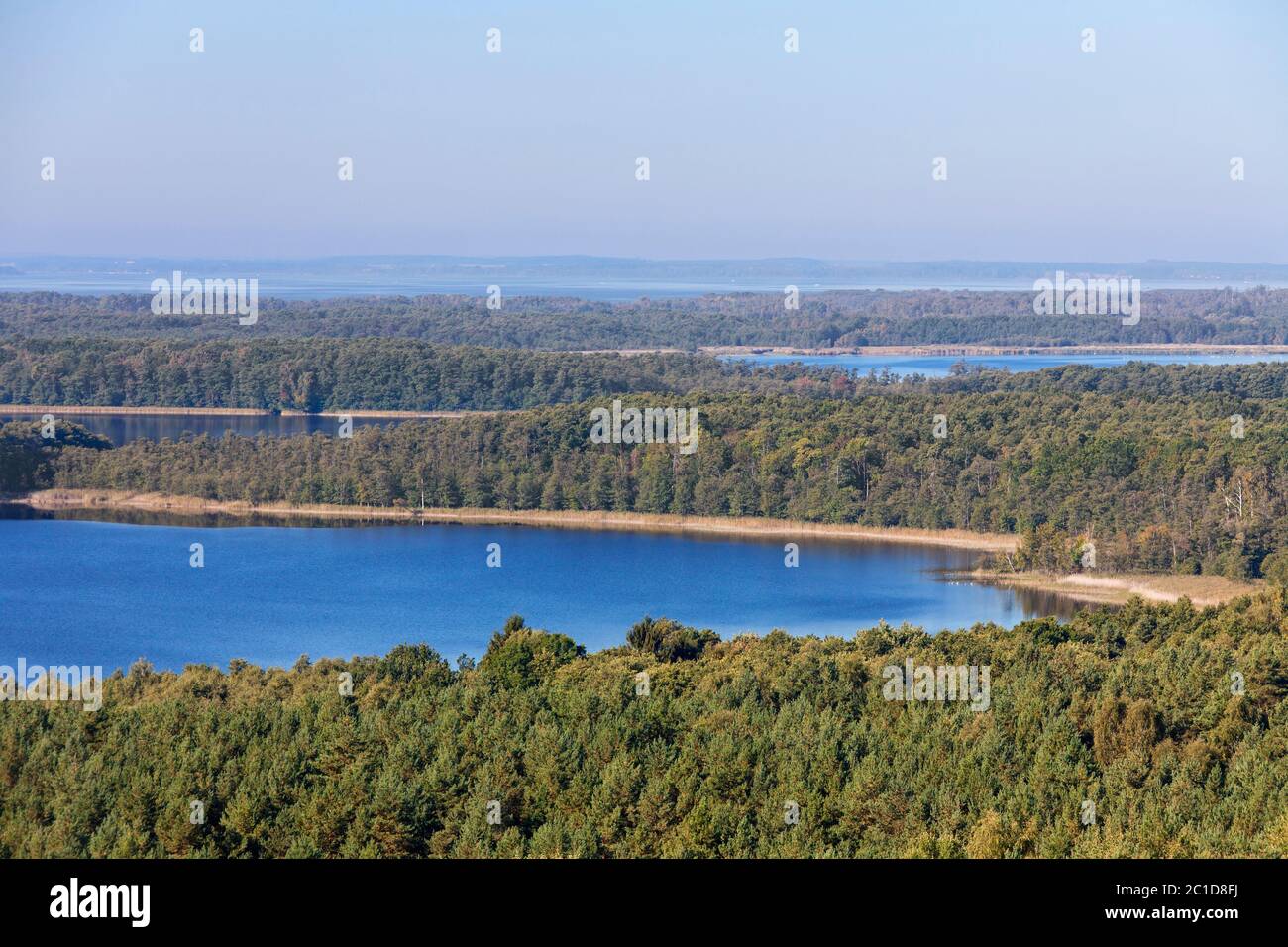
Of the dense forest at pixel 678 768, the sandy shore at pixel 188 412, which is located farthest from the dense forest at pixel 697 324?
the dense forest at pixel 678 768

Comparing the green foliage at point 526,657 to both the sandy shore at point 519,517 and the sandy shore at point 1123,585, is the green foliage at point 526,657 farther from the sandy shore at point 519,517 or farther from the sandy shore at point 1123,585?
the sandy shore at point 519,517

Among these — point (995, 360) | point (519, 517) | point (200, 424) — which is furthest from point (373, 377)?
point (995, 360)

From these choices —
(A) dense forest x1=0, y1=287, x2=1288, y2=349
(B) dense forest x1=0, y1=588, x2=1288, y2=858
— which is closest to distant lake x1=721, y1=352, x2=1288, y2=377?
(A) dense forest x1=0, y1=287, x2=1288, y2=349

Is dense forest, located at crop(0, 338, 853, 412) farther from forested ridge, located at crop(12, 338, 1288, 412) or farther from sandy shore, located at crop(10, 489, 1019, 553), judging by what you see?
sandy shore, located at crop(10, 489, 1019, 553)

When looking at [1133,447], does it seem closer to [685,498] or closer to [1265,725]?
[685,498]

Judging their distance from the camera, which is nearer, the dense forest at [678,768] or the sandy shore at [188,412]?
the dense forest at [678,768]
